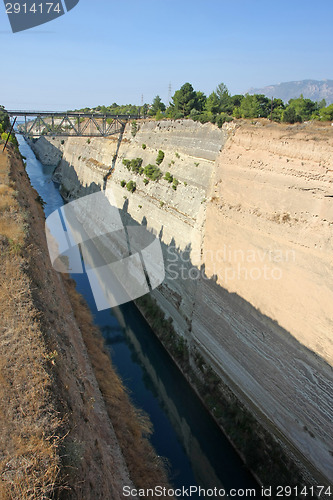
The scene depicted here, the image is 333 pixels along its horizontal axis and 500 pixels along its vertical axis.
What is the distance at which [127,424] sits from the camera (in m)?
9.80

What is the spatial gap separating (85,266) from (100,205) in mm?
6610

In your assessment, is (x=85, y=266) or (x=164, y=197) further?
(x=85, y=266)

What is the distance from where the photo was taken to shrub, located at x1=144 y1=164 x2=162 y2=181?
1869cm

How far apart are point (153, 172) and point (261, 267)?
400 inches

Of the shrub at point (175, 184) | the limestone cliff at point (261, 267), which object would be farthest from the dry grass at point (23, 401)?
the shrub at point (175, 184)

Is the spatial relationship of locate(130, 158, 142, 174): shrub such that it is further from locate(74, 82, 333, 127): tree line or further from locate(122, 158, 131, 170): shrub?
locate(74, 82, 333, 127): tree line

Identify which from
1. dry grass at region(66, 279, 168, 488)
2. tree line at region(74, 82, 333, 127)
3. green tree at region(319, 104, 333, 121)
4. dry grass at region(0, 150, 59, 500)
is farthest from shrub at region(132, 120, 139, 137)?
dry grass at region(0, 150, 59, 500)

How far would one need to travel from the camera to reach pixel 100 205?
2650 cm

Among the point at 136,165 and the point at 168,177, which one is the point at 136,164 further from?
the point at 168,177

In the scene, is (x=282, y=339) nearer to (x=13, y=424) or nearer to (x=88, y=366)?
(x=88, y=366)

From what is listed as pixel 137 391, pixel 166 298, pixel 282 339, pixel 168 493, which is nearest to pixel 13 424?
pixel 168 493

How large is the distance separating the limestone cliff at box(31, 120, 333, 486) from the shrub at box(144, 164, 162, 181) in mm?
1632

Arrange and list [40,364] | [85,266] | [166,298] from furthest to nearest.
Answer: [85,266] → [166,298] → [40,364]

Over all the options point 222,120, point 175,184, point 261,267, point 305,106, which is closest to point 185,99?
Answer: point 305,106
